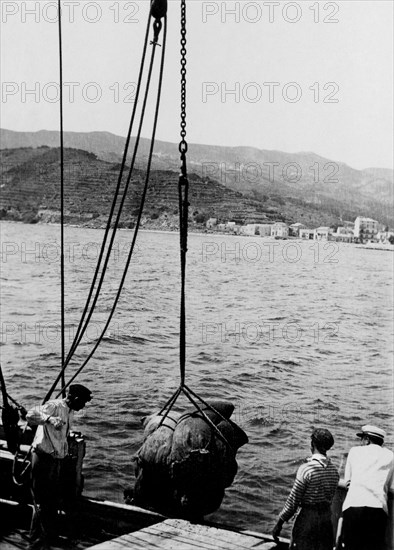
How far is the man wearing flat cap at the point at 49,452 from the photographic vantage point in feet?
19.0

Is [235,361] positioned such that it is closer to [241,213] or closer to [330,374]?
[330,374]

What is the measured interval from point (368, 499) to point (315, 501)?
1.31ft

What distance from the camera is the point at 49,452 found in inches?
230

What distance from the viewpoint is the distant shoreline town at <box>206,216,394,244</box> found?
6656 cm

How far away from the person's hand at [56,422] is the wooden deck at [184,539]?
1.01 m

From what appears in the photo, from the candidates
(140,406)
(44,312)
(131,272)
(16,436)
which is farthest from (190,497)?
(131,272)

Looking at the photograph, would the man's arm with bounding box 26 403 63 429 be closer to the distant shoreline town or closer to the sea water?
the sea water

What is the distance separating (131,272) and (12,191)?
1591 inches

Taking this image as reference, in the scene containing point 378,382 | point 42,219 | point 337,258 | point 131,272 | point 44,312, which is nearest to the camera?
point 378,382

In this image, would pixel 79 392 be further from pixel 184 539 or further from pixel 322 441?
pixel 322 441

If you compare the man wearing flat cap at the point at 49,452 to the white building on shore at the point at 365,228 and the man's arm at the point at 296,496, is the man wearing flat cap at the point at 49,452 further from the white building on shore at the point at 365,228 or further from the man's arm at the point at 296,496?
the white building on shore at the point at 365,228

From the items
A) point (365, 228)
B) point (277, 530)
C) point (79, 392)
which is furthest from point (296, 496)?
point (365, 228)

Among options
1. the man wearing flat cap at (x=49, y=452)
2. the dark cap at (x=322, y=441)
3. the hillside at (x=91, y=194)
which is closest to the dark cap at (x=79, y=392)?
the man wearing flat cap at (x=49, y=452)

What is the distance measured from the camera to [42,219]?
93.6 metres
